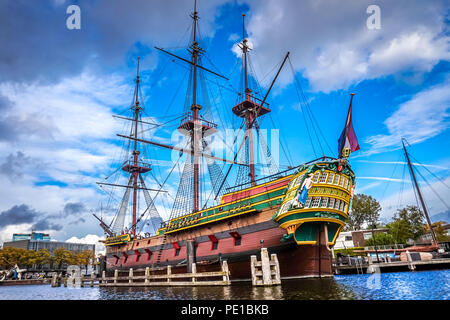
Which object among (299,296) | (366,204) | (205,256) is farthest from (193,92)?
(366,204)

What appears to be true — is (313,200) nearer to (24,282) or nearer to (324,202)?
(324,202)

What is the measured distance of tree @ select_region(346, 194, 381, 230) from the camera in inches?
2272

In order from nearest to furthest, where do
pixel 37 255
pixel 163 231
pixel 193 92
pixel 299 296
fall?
pixel 299 296, pixel 163 231, pixel 193 92, pixel 37 255

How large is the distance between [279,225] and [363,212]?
43980 mm

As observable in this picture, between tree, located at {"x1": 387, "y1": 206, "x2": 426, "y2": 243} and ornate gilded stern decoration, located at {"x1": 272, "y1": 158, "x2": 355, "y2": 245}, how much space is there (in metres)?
36.3

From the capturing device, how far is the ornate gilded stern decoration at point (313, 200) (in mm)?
18938

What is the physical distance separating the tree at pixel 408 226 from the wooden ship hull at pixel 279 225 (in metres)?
36.0

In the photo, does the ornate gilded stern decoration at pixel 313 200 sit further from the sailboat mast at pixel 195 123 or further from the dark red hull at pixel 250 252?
the sailboat mast at pixel 195 123

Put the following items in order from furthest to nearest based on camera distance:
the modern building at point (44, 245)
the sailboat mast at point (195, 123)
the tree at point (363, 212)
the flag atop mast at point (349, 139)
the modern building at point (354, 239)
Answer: the modern building at point (44, 245) < the tree at point (363, 212) < the modern building at point (354, 239) < the sailboat mast at point (195, 123) < the flag atop mast at point (349, 139)

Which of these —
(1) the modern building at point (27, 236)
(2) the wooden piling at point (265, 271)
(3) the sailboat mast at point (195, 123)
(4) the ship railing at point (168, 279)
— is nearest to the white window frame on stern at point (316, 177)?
(2) the wooden piling at point (265, 271)

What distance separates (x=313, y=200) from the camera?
63.6 ft
